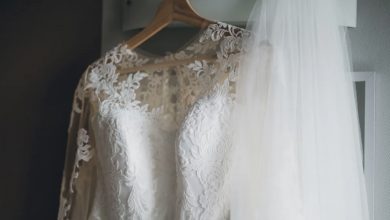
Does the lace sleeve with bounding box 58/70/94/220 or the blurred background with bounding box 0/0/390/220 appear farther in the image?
the blurred background with bounding box 0/0/390/220

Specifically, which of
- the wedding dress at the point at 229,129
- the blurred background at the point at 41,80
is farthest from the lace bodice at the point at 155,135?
the blurred background at the point at 41,80

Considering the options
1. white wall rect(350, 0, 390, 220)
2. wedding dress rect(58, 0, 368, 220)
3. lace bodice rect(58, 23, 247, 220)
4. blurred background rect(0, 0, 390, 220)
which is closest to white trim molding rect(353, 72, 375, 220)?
white wall rect(350, 0, 390, 220)

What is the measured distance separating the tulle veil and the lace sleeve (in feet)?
1.11

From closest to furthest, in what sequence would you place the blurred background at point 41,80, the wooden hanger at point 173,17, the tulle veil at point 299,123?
the tulle veil at point 299,123, the wooden hanger at point 173,17, the blurred background at point 41,80

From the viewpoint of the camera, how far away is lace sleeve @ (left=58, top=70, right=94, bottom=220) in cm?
86

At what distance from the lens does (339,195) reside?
70cm

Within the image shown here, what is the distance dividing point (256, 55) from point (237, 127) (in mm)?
138

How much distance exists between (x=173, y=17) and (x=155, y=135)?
0.83 ft

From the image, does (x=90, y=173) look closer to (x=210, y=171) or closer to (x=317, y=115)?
(x=210, y=171)

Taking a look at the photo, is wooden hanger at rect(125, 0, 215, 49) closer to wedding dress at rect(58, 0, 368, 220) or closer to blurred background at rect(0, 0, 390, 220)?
wedding dress at rect(58, 0, 368, 220)

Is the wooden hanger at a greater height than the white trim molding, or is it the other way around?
the wooden hanger

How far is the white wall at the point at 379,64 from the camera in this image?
836mm

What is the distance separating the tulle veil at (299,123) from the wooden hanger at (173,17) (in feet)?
0.48

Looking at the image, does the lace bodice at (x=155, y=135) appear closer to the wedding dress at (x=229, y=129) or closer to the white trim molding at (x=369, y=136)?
the wedding dress at (x=229, y=129)
